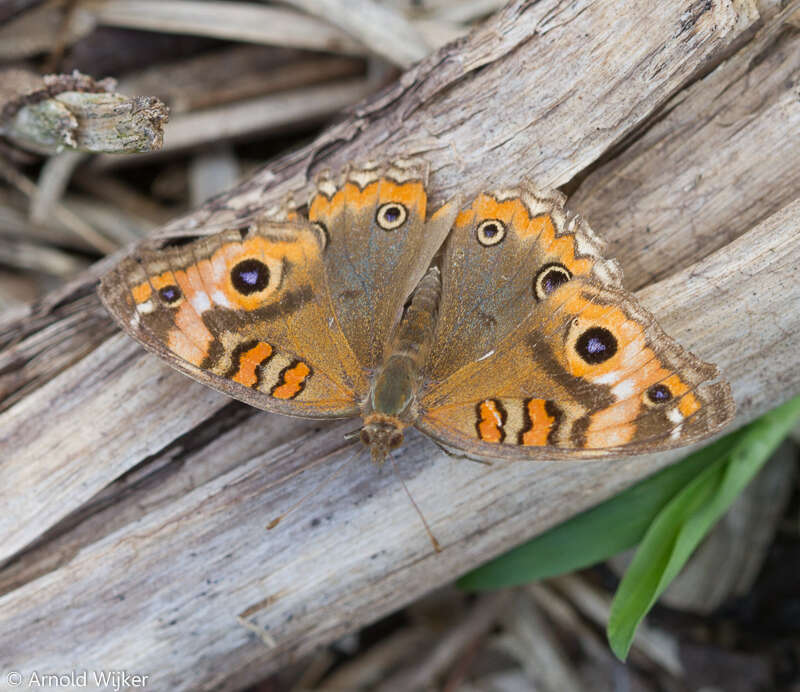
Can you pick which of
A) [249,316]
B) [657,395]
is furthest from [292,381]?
[657,395]

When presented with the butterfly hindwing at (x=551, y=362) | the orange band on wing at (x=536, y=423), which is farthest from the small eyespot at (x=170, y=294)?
the orange band on wing at (x=536, y=423)

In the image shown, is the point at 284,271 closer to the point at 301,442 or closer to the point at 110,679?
the point at 301,442

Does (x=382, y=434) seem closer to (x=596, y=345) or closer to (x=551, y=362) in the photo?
(x=551, y=362)

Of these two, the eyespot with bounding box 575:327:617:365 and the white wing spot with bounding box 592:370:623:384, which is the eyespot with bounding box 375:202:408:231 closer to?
the eyespot with bounding box 575:327:617:365

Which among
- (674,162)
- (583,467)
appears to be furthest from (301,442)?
(674,162)

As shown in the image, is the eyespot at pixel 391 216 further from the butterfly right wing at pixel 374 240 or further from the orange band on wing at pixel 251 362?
the orange band on wing at pixel 251 362

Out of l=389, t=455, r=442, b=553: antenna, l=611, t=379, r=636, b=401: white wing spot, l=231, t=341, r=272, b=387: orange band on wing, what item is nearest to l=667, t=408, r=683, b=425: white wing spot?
l=611, t=379, r=636, b=401: white wing spot
